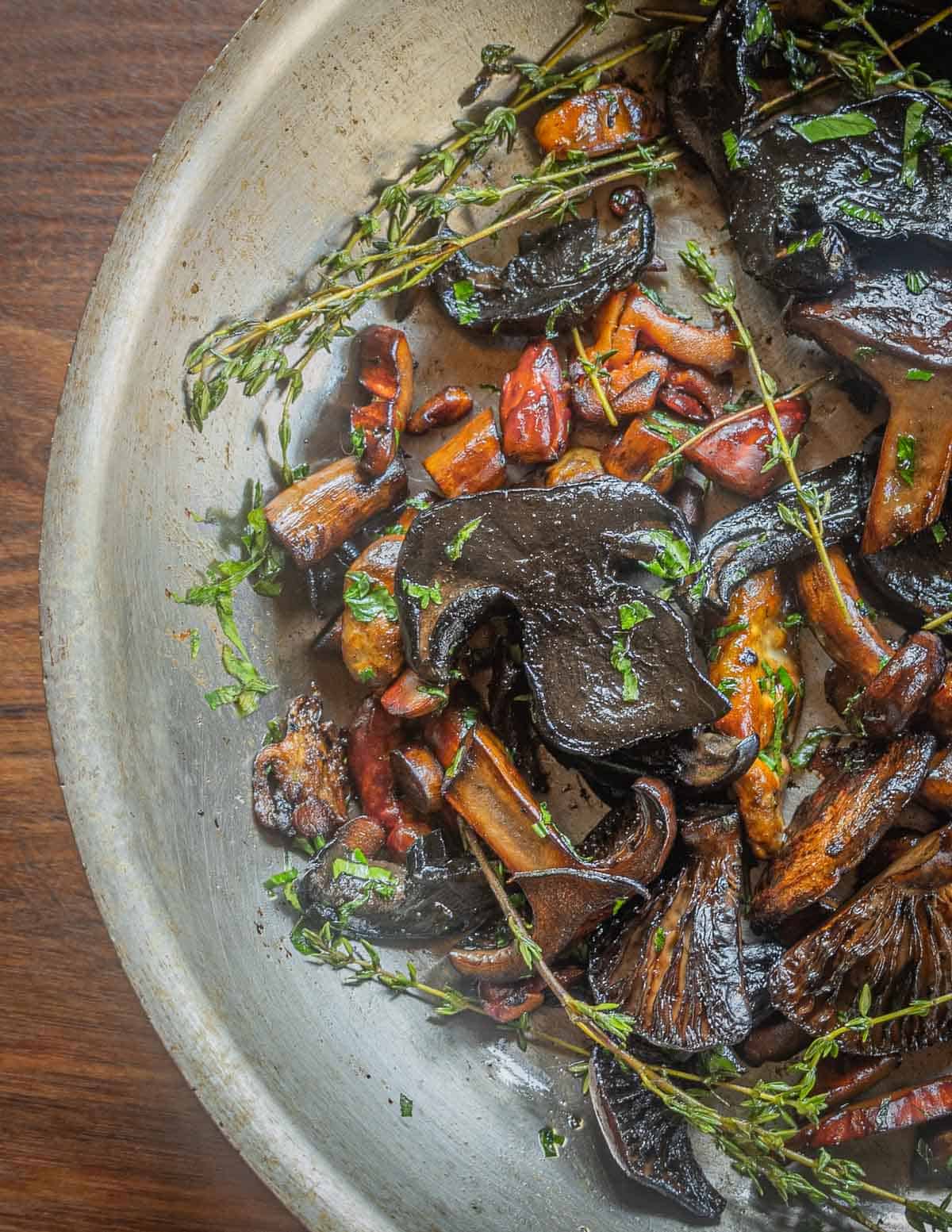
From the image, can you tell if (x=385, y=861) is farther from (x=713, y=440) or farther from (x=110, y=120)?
(x=110, y=120)

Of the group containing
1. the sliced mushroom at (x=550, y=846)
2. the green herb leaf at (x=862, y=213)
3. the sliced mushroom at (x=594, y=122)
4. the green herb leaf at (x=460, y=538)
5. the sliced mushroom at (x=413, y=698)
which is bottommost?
the sliced mushroom at (x=550, y=846)

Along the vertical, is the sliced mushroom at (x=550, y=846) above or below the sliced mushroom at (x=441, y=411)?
below

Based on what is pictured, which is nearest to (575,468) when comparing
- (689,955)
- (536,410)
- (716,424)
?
(536,410)

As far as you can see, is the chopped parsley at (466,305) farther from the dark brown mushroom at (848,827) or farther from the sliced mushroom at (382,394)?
the dark brown mushroom at (848,827)

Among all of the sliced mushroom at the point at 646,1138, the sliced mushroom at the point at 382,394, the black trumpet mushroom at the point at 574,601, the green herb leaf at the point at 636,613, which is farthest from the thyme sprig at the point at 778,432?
the sliced mushroom at the point at 646,1138

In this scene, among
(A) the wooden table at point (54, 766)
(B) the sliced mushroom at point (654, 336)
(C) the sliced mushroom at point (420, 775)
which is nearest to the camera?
(C) the sliced mushroom at point (420, 775)

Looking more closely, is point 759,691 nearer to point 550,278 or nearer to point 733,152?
point 550,278

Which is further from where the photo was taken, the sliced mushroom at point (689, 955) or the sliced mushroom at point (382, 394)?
the sliced mushroom at point (382, 394)
